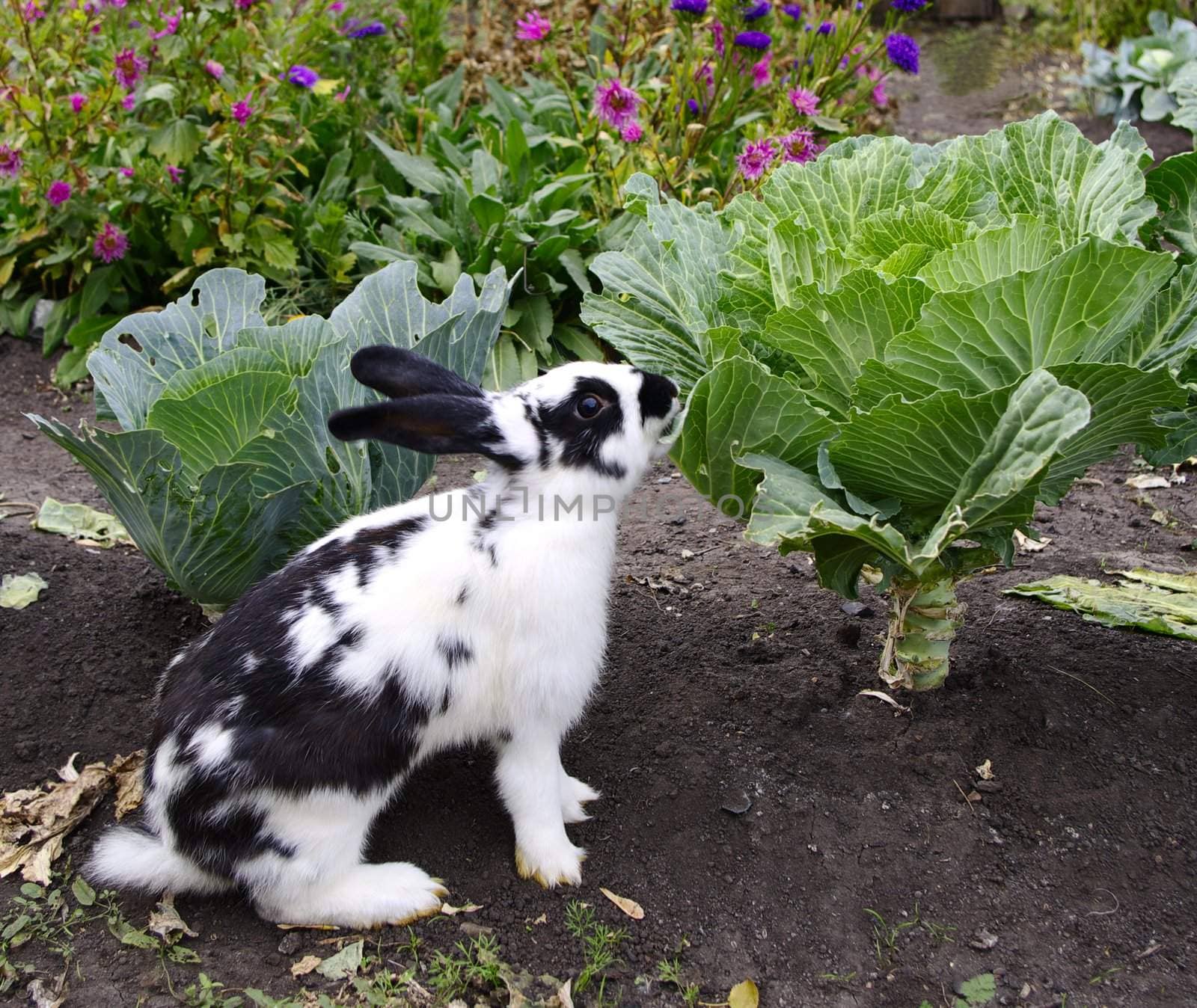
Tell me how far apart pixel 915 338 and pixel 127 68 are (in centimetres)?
435

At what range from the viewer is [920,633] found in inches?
117

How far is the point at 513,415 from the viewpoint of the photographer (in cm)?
252

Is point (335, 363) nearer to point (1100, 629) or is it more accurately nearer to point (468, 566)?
point (468, 566)

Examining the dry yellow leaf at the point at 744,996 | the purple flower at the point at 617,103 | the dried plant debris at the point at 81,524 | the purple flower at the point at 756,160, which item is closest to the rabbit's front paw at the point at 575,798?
the dry yellow leaf at the point at 744,996

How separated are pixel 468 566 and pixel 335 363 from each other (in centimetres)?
79

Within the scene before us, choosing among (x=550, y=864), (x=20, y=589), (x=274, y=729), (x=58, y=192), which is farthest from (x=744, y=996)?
(x=58, y=192)

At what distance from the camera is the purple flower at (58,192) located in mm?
5344

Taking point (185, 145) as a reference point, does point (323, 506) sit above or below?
below

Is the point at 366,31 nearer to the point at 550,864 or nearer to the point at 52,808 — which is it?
the point at 52,808

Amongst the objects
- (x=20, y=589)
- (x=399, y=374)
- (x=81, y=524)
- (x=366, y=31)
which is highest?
(x=366, y=31)

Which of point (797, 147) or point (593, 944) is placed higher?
point (797, 147)

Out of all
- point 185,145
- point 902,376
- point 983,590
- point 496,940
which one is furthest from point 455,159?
Result: point 496,940

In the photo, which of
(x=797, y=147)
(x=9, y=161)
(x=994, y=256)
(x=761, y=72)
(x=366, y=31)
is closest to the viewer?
(x=994, y=256)

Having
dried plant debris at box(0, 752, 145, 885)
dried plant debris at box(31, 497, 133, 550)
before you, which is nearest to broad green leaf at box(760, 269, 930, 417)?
dried plant debris at box(0, 752, 145, 885)
